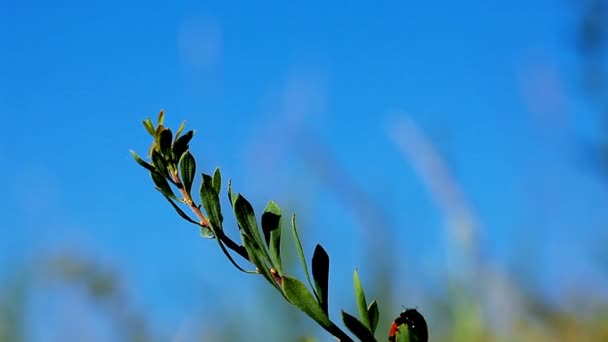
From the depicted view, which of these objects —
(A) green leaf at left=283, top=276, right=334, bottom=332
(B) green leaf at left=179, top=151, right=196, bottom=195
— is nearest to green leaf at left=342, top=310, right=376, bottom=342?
(A) green leaf at left=283, top=276, right=334, bottom=332

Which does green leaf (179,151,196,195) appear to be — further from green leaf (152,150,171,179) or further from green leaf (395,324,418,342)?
green leaf (395,324,418,342)

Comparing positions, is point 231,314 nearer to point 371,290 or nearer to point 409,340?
point 371,290

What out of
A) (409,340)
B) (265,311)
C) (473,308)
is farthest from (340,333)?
(265,311)

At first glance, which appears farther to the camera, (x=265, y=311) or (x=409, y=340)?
(x=265, y=311)

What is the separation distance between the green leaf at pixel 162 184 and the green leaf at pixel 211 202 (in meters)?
0.03

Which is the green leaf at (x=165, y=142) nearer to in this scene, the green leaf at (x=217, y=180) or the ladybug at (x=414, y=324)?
the green leaf at (x=217, y=180)

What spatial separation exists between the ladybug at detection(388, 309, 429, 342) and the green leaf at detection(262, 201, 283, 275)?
0.06 meters

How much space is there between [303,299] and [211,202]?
76mm

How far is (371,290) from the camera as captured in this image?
1322mm

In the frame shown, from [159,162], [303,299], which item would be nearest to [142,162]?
[159,162]

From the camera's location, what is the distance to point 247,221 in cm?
42

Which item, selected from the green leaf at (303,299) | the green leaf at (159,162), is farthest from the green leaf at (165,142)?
the green leaf at (303,299)

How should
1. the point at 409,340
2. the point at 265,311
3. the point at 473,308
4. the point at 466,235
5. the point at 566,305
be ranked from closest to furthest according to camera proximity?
the point at 409,340 < the point at 473,308 < the point at 466,235 < the point at 265,311 < the point at 566,305

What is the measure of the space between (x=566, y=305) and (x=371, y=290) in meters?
0.42
